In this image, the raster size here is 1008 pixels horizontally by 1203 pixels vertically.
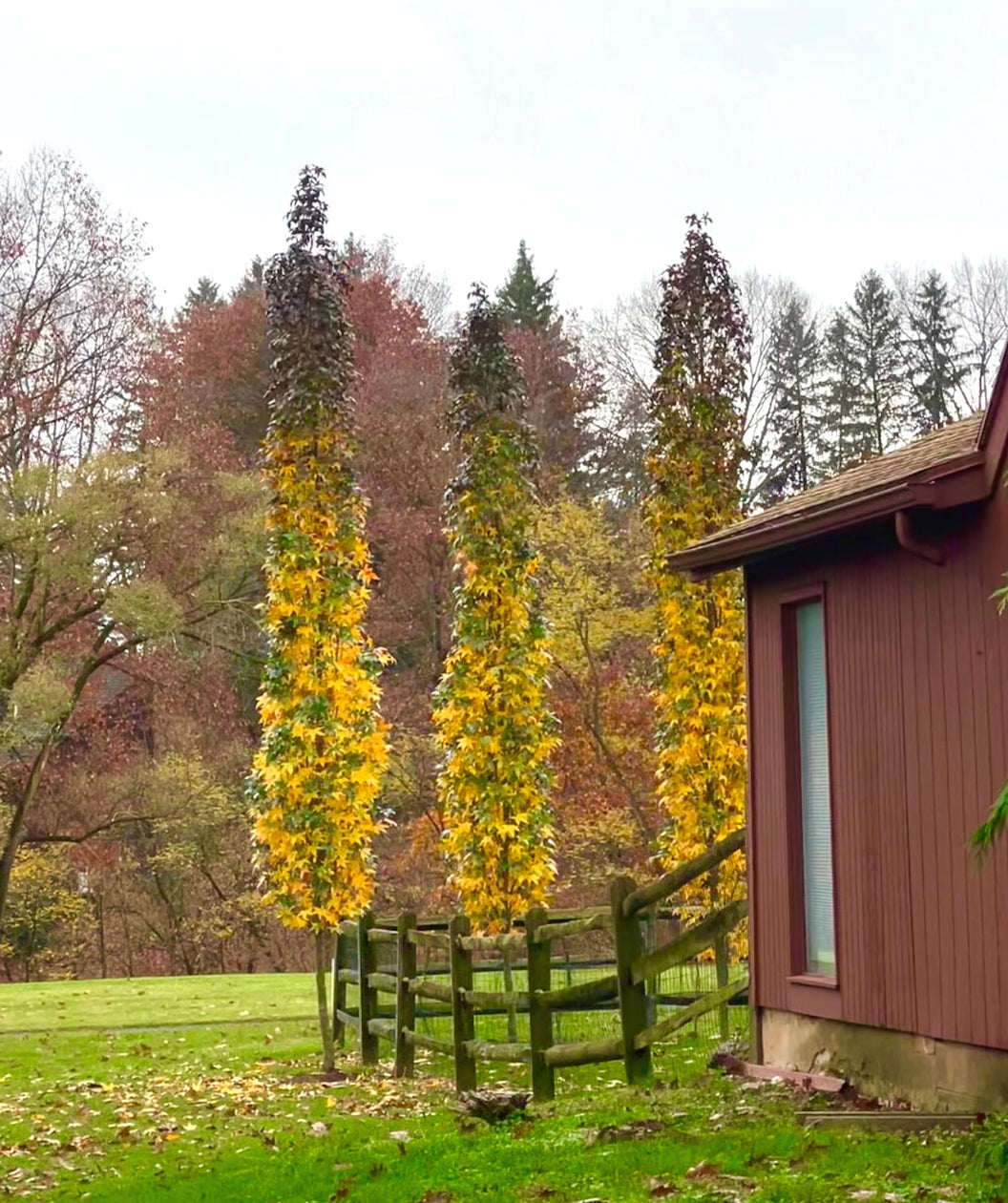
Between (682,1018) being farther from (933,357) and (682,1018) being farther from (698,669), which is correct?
(933,357)

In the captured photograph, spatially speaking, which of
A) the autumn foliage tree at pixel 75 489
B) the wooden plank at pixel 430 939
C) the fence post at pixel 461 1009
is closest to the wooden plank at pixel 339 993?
the wooden plank at pixel 430 939

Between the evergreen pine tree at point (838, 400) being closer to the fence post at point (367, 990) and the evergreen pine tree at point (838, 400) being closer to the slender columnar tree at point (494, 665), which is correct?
the slender columnar tree at point (494, 665)

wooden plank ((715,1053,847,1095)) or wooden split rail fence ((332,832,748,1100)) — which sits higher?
wooden split rail fence ((332,832,748,1100))

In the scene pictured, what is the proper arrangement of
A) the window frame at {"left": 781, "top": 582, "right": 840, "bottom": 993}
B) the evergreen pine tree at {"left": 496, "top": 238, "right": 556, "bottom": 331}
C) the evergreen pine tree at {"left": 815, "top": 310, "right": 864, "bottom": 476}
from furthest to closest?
the evergreen pine tree at {"left": 496, "top": 238, "right": 556, "bottom": 331}
the evergreen pine tree at {"left": 815, "top": 310, "right": 864, "bottom": 476}
the window frame at {"left": 781, "top": 582, "right": 840, "bottom": 993}

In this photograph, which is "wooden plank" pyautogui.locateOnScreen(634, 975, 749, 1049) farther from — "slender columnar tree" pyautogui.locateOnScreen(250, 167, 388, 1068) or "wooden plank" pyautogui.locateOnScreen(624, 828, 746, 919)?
"slender columnar tree" pyautogui.locateOnScreen(250, 167, 388, 1068)

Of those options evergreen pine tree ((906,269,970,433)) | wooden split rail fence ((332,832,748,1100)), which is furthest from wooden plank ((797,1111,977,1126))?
evergreen pine tree ((906,269,970,433))

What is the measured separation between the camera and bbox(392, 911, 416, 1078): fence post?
46.3 feet

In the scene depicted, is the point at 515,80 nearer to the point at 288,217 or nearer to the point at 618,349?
the point at 288,217

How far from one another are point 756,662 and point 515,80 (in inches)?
249

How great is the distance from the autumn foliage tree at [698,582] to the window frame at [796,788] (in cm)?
860

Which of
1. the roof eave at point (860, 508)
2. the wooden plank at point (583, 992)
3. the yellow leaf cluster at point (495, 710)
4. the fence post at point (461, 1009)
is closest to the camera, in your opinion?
the roof eave at point (860, 508)

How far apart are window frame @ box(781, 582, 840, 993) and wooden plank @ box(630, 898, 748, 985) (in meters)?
0.57

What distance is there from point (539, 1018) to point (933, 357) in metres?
36.4

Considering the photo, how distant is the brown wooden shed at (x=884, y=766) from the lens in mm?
9062
